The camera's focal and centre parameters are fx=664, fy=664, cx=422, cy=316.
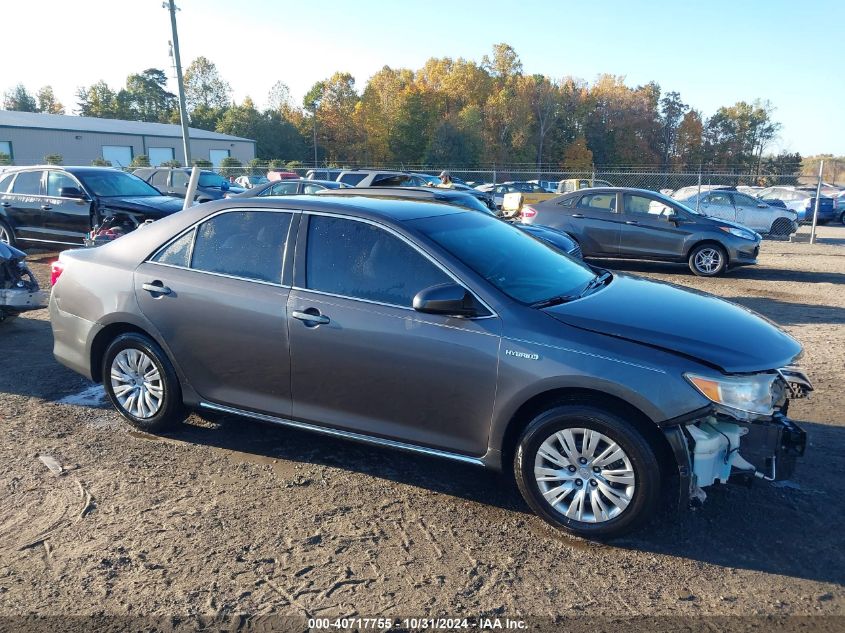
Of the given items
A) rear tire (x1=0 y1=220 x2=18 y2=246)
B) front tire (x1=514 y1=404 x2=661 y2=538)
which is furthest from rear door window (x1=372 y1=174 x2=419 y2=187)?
front tire (x1=514 y1=404 x2=661 y2=538)

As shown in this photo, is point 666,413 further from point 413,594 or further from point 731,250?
point 731,250

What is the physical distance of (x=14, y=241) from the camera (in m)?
12.6

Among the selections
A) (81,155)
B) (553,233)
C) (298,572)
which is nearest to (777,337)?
(298,572)

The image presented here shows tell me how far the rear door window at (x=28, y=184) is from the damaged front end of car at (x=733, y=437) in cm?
1285

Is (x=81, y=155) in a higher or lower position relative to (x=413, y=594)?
higher

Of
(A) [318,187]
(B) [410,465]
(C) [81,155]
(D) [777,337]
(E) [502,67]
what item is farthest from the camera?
(E) [502,67]

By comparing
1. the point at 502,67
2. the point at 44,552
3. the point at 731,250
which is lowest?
the point at 44,552

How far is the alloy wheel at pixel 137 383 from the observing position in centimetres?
478

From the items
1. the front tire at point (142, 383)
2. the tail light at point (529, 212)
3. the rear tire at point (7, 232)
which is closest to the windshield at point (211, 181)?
the rear tire at point (7, 232)

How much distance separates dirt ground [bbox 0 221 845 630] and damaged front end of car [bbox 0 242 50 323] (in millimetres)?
2798

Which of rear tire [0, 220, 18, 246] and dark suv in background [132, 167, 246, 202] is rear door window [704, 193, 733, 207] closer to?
dark suv in background [132, 167, 246, 202]

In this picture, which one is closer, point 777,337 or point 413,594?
point 413,594

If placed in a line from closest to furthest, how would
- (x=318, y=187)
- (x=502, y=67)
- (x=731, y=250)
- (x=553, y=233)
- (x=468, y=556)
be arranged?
(x=468, y=556)
(x=553, y=233)
(x=731, y=250)
(x=318, y=187)
(x=502, y=67)

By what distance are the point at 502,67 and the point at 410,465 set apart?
90.6 metres
